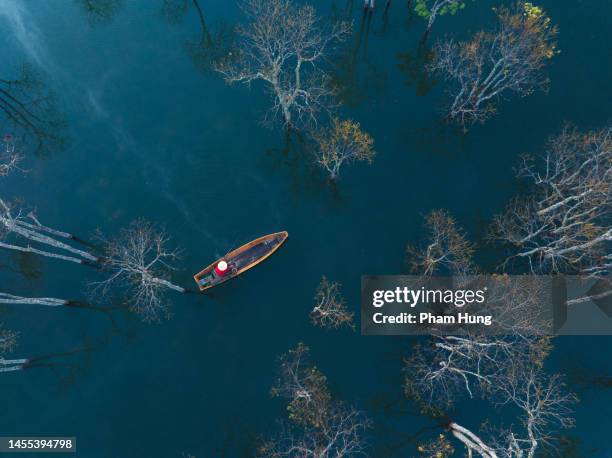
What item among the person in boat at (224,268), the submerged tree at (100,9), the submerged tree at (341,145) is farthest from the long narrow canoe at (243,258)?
the submerged tree at (100,9)

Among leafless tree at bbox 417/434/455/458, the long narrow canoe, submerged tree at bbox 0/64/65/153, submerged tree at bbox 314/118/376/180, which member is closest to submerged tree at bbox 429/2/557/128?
submerged tree at bbox 314/118/376/180

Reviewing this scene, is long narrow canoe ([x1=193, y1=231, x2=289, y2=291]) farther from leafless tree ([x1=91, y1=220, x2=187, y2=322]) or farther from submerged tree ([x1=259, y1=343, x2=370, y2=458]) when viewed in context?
submerged tree ([x1=259, y1=343, x2=370, y2=458])

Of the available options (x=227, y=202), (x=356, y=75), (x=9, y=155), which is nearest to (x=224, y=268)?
(x=227, y=202)

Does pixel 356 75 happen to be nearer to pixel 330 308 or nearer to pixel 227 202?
pixel 227 202

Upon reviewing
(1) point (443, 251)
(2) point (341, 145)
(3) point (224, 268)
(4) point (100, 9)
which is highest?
(4) point (100, 9)

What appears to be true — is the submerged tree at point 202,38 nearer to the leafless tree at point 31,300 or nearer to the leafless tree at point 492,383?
the leafless tree at point 31,300
